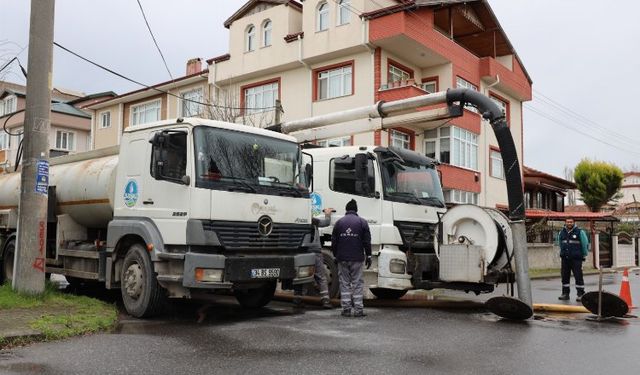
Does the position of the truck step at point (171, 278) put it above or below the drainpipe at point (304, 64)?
below

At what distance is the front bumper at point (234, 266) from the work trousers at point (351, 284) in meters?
0.78

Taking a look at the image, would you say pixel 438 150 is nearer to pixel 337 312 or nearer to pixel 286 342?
pixel 337 312

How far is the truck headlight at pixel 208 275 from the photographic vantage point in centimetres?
804

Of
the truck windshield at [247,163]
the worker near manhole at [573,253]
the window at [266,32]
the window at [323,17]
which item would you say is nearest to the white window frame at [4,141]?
the window at [266,32]

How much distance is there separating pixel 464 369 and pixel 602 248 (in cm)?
2547

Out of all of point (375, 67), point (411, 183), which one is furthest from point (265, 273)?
point (375, 67)

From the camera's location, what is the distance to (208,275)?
809 cm

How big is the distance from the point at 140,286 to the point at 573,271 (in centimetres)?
889

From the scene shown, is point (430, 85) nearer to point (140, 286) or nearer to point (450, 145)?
point (450, 145)

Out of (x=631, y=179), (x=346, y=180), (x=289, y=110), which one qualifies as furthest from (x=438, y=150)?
(x=631, y=179)

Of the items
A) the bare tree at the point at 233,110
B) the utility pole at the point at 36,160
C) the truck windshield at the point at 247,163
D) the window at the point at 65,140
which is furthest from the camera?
the window at the point at 65,140

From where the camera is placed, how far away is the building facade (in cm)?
2416

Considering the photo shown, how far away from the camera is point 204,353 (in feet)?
21.5

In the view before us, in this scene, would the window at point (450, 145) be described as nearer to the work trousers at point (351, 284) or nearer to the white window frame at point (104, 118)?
the work trousers at point (351, 284)
